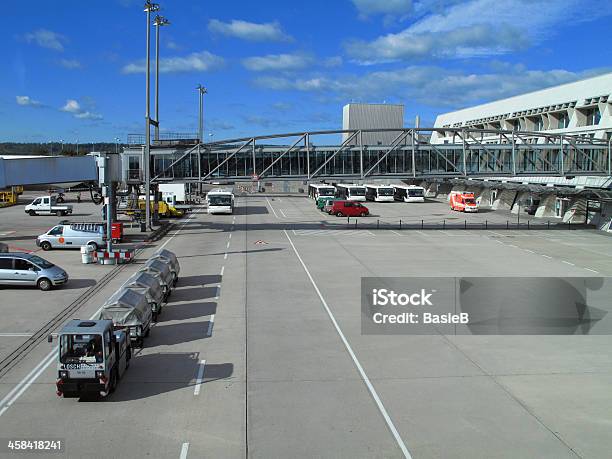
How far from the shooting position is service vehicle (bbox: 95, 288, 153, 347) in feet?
50.3

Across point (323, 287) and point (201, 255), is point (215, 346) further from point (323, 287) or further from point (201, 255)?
point (201, 255)

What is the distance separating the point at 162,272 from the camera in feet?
69.7

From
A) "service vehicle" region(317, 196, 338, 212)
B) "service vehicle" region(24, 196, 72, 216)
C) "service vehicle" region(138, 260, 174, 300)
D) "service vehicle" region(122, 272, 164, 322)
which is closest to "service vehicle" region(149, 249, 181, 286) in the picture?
"service vehicle" region(138, 260, 174, 300)

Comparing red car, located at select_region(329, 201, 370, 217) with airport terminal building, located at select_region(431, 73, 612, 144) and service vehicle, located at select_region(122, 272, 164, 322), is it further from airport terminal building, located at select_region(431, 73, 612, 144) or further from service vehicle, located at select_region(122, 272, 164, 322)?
service vehicle, located at select_region(122, 272, 164, 322)

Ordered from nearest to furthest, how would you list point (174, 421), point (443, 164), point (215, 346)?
point (174, 421)
point (215, 346)
point (443, 164)

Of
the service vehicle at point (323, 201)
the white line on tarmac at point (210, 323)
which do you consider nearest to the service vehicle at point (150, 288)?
the white line on tarmac at point (210, 323)

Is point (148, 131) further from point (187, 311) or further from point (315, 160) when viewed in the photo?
A: point (187, 311)

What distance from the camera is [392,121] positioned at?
121812 mm

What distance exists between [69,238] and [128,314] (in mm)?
21225

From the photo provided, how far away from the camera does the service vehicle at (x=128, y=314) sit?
15.3 metres

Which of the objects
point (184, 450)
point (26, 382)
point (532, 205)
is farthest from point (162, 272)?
point (532, 205)

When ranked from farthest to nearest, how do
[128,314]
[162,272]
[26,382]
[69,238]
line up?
[69,238], [162,272], [128,314], [26,382]

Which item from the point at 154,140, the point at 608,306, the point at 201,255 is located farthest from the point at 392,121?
the point at 608,306

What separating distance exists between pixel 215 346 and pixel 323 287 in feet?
28.2
